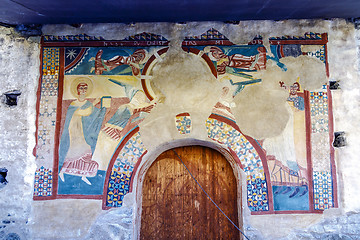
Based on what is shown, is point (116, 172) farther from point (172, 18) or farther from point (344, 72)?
point (344, 72)

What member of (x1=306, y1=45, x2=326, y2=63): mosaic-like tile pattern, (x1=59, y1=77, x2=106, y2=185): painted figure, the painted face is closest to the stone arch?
(x1=59, y1=77, x2=106, y2=185): painted figure

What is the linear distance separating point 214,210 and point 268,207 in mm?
764

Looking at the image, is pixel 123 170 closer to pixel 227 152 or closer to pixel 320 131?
pixel 227 152

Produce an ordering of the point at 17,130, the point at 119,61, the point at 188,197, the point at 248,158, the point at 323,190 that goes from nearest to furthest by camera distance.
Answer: the point at 323,190 < the point at 248,158 < the point at 17,130 < the point at 119,61 < the point at 188,197

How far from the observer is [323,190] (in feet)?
14.3

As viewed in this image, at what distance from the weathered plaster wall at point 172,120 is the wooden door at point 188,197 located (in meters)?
0.34

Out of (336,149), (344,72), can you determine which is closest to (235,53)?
(344,72)

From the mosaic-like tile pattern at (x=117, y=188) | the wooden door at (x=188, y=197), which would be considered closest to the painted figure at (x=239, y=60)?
the wooden door at (x=188, y=197)

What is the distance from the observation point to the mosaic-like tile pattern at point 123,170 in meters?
4.41

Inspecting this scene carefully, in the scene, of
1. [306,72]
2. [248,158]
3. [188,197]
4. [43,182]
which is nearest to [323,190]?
[248,158]

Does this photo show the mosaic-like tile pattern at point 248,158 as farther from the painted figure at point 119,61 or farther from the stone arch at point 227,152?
the painted figure at point 119,61

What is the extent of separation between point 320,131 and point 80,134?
295 cm

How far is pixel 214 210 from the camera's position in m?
4.79

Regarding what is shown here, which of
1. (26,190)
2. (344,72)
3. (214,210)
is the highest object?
(344,72)
